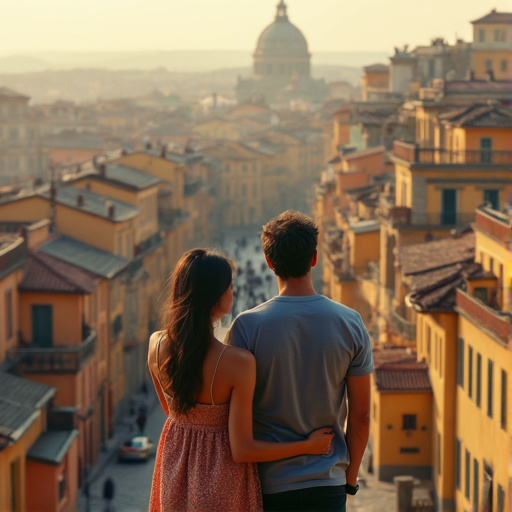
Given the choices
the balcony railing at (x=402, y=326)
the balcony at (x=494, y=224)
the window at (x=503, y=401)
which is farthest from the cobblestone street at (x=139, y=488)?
the balcony railing at (x=402, y=326)

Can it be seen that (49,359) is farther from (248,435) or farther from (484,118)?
(248,435)

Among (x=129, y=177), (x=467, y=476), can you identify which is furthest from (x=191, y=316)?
(x=129, y=177)

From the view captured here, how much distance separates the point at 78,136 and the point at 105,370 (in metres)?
79.6

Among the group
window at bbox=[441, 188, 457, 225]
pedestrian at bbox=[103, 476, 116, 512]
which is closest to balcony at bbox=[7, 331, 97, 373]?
pedestrian at bbox=[103, 476, 116, 512]

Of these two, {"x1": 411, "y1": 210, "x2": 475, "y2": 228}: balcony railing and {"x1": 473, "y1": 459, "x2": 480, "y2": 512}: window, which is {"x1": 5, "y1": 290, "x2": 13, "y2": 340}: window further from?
{"x1": 411, "y1": 210, "x2": 475, "y2": 228}: balcony railing

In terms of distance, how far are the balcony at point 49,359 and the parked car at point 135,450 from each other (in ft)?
11.7

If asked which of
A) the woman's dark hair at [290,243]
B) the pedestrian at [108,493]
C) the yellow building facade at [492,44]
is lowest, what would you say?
the pedestrian at [108,493]

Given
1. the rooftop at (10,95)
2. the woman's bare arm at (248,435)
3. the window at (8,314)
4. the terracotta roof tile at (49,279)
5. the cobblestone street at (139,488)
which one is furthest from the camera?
the rooftop at (10,95)

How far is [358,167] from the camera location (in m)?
65.2

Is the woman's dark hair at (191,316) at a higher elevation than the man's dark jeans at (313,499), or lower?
higher

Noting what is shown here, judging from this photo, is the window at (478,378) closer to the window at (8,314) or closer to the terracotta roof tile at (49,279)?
the window at (8,314)

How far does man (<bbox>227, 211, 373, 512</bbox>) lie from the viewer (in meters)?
6.20

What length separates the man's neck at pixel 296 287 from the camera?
20.7ft

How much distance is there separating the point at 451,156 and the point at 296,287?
37.1m
